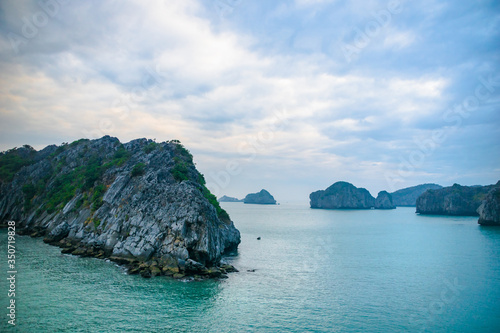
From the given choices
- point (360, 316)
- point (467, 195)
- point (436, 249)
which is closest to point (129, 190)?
point (360, 316)

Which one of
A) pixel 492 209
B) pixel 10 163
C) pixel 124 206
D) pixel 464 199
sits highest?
pixel 10 163

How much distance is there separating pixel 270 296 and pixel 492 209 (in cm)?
12126

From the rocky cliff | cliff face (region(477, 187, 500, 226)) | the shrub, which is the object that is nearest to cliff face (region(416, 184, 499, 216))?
cliff face (region(477, 187, 500, 226))

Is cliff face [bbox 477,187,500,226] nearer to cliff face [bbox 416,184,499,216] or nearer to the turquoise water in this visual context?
cliff face [bbox 416,184,499,216]

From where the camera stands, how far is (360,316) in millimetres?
33000

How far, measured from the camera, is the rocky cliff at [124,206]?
165ft

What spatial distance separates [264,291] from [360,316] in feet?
41.6

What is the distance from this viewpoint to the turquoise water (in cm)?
3034

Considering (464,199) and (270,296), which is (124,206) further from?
(464,199)

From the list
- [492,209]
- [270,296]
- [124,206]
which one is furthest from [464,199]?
[124,206]

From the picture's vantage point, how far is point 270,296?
38.7 metres

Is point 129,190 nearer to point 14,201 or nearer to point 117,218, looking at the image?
point 117,218

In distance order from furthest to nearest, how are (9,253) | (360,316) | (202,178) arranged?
(202,178), (9,253), (360,316)

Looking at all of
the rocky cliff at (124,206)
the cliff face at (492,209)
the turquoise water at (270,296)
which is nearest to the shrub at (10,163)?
the rocky cliff at (124,206)
